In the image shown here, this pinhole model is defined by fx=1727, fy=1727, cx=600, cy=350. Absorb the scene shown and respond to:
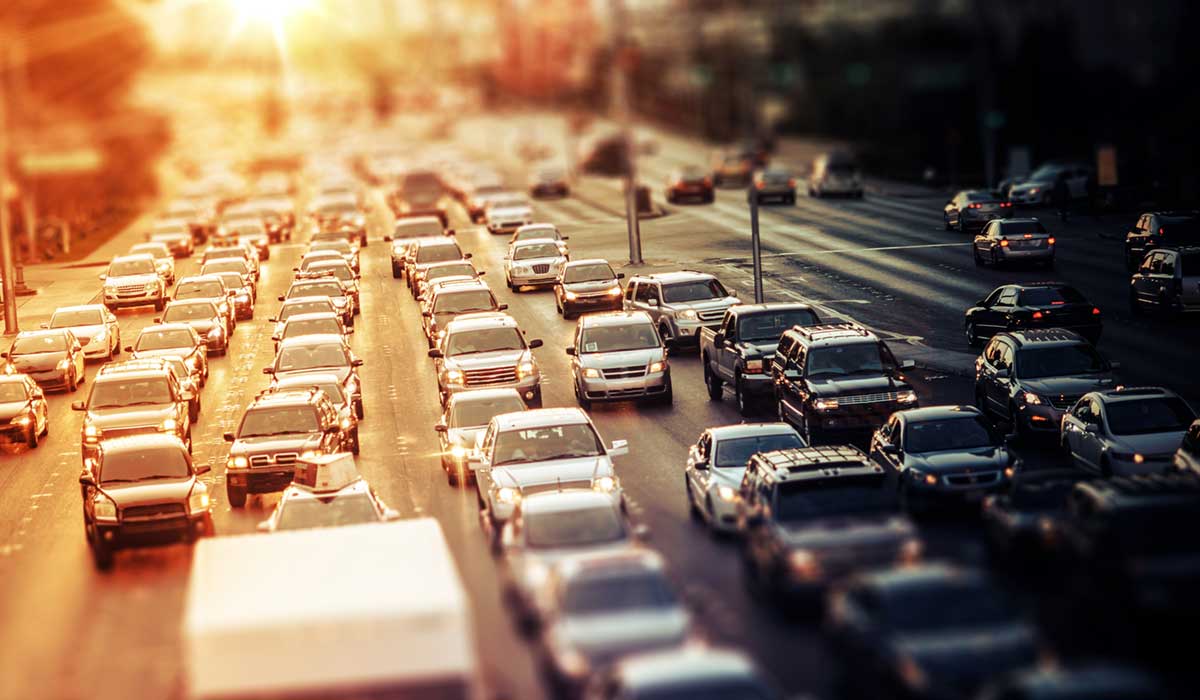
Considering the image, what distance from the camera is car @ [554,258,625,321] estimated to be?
49344 mm

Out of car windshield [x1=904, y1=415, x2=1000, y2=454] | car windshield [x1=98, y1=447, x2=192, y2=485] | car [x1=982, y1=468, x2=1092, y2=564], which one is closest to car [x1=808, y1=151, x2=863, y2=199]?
car windshield [x1=904, y1=415, x2=1000, y2=454]

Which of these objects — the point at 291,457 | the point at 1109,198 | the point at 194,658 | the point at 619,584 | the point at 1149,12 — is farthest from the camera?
the point at 1149,12

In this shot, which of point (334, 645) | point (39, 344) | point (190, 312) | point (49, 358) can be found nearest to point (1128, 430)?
point (334, 645)

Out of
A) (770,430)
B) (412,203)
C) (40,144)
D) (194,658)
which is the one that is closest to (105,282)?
(412,203)

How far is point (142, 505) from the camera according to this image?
2672 cm

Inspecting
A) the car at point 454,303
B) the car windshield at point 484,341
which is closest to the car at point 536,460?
the car windshield at point 484,341

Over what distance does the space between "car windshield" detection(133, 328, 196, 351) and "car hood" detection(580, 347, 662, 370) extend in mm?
11779

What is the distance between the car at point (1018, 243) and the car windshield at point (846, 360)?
21.7 m

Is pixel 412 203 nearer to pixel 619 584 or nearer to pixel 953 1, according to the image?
pixel 953 1

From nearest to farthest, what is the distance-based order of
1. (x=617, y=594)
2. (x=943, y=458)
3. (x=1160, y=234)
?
(x=617, y=594), (x=943, y=458), (x=1160, y=234)

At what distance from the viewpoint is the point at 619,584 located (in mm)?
16828

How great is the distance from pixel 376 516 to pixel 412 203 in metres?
59.2

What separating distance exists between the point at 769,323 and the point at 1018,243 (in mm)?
18953

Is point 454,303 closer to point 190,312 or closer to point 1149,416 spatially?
point 190,312
